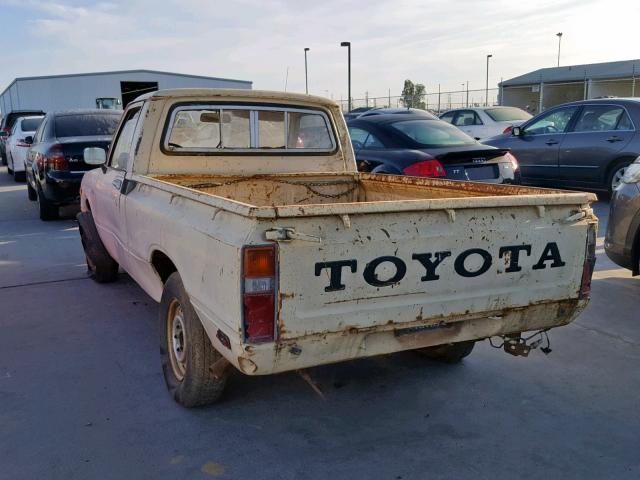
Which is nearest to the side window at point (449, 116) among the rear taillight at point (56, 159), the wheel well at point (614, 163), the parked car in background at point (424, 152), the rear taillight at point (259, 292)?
the wheel well at point (614, 163)

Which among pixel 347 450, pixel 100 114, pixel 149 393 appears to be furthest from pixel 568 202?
pixel 100 114

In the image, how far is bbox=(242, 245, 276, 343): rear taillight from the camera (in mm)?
2588

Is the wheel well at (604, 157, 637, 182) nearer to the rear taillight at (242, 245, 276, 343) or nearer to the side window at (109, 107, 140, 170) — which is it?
the side window at (109, 107, 140, 170)

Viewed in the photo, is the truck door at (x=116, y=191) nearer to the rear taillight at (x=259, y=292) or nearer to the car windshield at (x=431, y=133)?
the rear taillight at (x=259, y=292)

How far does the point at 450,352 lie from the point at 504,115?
13.8m

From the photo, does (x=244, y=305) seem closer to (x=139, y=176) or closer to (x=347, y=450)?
(x=347, y=450)

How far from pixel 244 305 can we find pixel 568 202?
1778mm

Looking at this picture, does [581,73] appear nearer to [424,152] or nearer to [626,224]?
[424,152]

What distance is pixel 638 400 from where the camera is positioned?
11.9 ft

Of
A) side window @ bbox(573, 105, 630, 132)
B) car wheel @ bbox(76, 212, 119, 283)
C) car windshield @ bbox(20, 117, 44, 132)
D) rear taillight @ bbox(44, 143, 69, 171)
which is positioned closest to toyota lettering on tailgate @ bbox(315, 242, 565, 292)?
car wheel @ bbox(76, 212, 119, 283)

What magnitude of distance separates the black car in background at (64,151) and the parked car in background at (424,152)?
12.9 feet

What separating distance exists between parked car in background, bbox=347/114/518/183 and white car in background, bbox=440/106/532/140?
780cm

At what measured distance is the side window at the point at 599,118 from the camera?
31.7 ft

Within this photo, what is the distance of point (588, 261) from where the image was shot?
3293 mm
